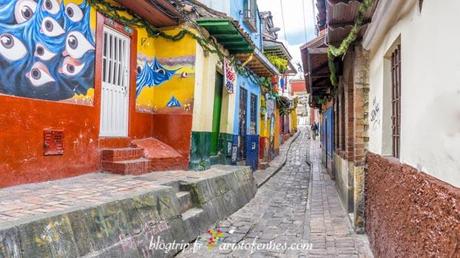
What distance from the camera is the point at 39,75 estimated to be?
574cm

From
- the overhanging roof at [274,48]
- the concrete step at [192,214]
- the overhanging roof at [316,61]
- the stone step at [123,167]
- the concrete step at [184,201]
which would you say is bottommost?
the concrete step at [192,214]

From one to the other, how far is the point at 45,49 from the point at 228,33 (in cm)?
505

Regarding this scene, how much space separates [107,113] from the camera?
7.46 meters

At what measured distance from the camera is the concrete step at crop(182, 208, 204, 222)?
6281mm

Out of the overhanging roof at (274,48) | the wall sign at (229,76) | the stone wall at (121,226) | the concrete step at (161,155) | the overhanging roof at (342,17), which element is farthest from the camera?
the overhanging roof at (274,48)

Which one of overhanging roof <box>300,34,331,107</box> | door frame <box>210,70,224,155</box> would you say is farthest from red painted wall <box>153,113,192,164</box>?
overhanging roof <box>300,34,331,107</box>

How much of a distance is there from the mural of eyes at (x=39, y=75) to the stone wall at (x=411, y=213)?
4912 millimetres

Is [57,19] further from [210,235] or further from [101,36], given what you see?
[210,235]

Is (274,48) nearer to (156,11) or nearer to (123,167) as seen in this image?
(156,11)

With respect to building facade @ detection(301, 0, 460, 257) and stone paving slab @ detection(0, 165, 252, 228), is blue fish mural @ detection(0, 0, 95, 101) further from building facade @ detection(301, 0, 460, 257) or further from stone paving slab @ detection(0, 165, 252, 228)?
building facade @ detection(301, 0, 460, 257)

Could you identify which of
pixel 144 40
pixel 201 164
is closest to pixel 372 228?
pixel 201 164

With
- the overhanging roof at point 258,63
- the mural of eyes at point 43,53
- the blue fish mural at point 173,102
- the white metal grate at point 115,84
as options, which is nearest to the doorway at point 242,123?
the overhanging roof at point 258,63

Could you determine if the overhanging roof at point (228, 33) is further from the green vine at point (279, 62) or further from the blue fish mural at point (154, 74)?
the green vine at point (279, 62)

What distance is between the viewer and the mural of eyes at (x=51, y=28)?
5805 millimetres
